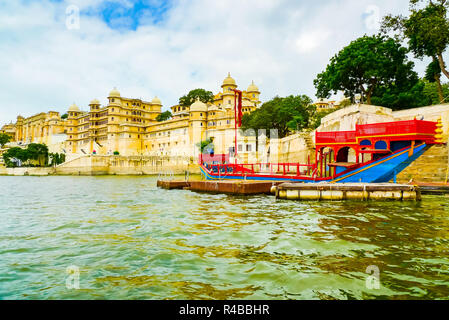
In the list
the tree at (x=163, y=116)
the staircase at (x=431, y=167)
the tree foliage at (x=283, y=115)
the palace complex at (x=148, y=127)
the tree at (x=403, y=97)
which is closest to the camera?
the staircase at (x=431, y=167)

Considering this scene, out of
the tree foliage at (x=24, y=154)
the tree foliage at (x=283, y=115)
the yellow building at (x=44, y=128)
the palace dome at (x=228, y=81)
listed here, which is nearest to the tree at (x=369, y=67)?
the tree foliage at (x=283, y=115)

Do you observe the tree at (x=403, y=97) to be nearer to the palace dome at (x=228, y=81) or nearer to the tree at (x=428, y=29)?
the tree at (x=428, y=29)

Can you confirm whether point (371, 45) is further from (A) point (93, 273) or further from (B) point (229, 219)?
(A) point (93, 273)

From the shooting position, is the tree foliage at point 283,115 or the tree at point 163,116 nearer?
the tree foliage at point 283,115

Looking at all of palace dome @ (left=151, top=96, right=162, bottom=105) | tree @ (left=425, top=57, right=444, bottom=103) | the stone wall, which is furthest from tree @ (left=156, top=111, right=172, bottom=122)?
tree @ (left=425, top=57, right=444, bottom=103)

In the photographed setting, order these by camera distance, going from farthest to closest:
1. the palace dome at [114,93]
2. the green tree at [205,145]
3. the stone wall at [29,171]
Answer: the palace dome at [114,93] → the green tree at [205,145] → the stone wall at [29,171]

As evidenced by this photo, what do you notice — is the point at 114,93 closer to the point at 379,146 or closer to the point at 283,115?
the point at 283,115

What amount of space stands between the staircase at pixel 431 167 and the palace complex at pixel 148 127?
31106mm

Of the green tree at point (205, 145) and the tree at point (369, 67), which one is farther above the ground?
the tree at point (369, 67)

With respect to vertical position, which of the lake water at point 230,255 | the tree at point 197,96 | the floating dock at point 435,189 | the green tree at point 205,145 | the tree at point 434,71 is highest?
the tree at point 197,96

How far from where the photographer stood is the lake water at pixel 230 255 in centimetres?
496
